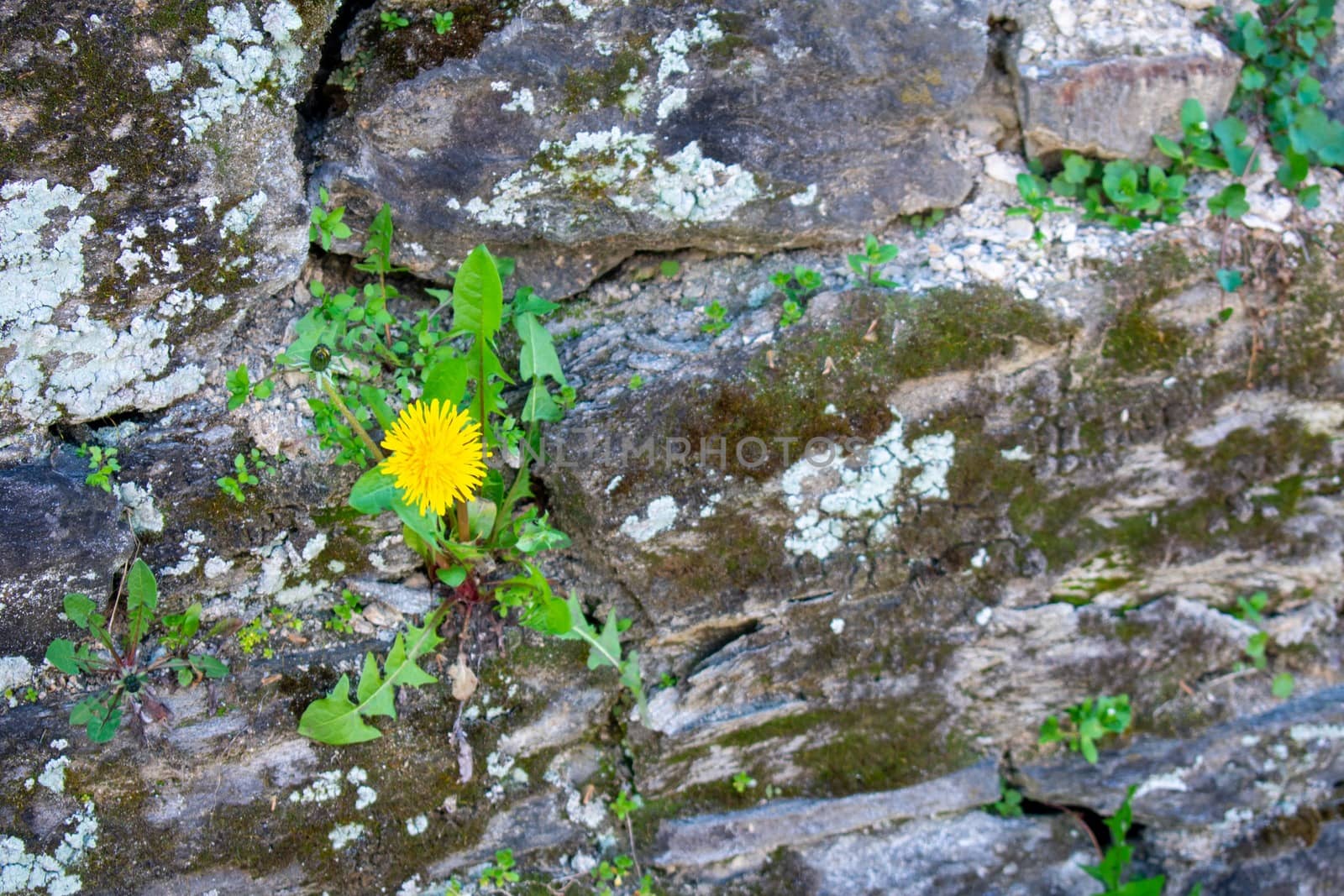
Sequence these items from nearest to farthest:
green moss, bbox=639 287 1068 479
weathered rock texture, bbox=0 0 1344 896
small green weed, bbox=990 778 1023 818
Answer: weathered rock texture, bbox=0 0 1344 896 < green moss, bbox=639 287 1068 479 < small green weed, bbox=990 778 1023 818

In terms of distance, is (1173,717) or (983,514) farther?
(1173,717)

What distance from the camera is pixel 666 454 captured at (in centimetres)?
274

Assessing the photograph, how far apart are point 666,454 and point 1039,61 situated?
5.27 ft

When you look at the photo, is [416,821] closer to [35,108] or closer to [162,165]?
[162,165]

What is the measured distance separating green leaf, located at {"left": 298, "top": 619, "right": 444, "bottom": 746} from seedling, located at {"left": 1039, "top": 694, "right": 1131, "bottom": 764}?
1.90 meters

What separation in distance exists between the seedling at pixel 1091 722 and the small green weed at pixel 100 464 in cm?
278

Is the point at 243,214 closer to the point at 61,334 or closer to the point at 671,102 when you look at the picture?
the point at 61,334

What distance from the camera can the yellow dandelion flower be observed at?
2.29 meters

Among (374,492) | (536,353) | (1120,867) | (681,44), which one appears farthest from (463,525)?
(1120,867)

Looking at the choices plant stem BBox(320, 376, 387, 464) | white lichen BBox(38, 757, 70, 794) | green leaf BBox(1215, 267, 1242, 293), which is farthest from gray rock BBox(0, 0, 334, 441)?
green leaf BBox(1215, 267, 1242, 293)

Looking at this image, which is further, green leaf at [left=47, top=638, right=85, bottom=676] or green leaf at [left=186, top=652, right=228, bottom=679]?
green leaf at [left=186, top=652, right=228, bottom=679]

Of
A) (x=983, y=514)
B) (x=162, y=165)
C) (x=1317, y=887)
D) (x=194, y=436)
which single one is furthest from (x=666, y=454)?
(x=1317, y=887)

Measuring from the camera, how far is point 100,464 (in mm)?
2490

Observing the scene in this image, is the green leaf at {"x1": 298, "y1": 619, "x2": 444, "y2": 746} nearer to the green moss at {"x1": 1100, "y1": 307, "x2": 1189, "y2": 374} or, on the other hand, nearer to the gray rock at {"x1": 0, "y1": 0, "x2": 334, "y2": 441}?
the gray rock at {"x1": 0, "y1": 0, "x2": 334, "y2": 441}
